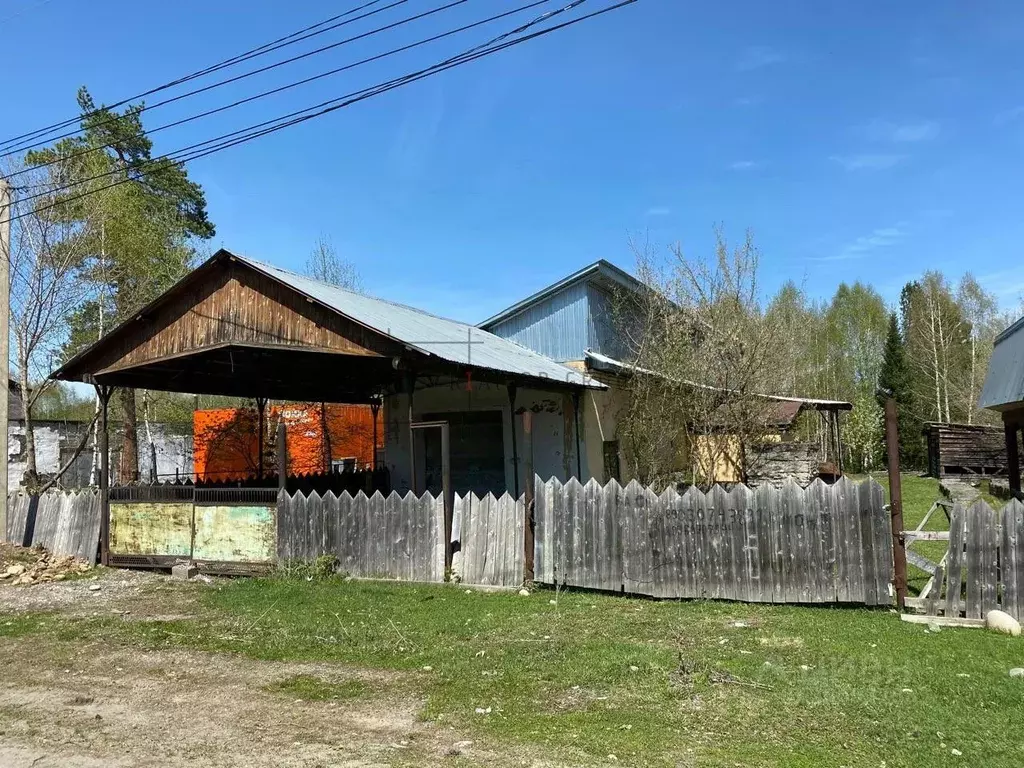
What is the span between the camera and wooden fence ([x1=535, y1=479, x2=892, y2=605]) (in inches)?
350

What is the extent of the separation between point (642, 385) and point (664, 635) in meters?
10.6

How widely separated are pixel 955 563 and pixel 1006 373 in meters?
7.38

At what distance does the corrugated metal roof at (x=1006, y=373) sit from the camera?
1278 centimetres

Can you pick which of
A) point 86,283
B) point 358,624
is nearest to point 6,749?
point 358,624

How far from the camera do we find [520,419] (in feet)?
56.7

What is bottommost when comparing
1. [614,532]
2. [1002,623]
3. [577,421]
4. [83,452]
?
[1002,623]

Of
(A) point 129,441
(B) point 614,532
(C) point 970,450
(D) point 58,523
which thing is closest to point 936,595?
(B) point 614,532

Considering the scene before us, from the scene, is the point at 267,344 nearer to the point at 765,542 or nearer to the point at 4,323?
the point at 4,323

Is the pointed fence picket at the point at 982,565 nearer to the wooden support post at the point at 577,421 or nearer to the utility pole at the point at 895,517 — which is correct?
the utility pole at the point at 895,517

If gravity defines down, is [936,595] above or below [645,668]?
above

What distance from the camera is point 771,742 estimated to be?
4.95m

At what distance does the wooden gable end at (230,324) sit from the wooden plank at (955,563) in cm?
805

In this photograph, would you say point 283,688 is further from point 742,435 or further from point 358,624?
point 742,435

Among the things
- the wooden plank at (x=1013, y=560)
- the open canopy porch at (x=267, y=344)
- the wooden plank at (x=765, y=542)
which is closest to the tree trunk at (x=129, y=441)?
the open canopy porch at (x=267, y=344)
